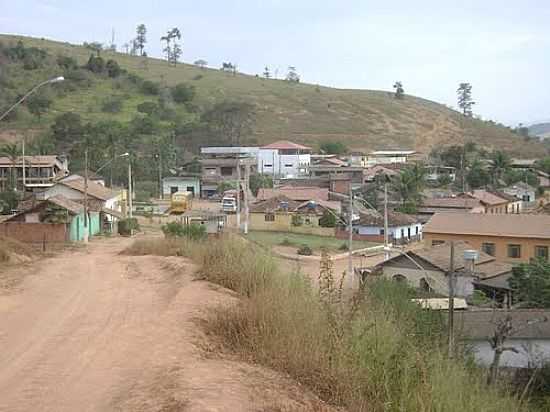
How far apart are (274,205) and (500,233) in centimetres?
1497

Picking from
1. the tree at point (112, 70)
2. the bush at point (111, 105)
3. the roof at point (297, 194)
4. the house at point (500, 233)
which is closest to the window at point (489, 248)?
the house at point (500, 233)

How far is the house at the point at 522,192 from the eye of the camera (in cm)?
5905

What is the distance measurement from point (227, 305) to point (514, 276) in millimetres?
19428

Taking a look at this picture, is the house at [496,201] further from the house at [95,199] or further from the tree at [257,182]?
the house at [95,199]

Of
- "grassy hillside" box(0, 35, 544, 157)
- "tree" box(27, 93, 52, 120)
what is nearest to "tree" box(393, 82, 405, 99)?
"grassy hillside" box(0, 35, 544, 157)

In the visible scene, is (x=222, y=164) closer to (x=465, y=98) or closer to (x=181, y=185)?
(x=181, y=185)

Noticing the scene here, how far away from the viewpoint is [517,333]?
65.5 ft

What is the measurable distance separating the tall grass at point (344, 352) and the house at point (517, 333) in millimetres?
11705

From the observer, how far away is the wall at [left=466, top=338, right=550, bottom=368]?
19.0 metres

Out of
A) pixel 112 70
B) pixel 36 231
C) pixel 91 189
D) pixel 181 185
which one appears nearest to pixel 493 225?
pixel 36 231

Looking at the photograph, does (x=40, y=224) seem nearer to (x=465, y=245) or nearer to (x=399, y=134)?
(x=465, y=245)

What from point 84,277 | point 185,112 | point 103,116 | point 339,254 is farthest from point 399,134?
point 84,277

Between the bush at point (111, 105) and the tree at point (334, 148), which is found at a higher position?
the bush at point (111, 105)

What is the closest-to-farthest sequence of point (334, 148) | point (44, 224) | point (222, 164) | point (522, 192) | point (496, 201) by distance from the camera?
point (44, 224)
point (496, 201)
point (522, 192)
point (222, 164)
point (334, 148)
